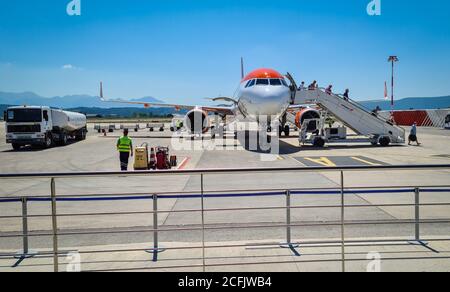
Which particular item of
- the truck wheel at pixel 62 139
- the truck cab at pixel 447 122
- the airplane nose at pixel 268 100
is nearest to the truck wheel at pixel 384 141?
the airplane nose at pixel 268 100

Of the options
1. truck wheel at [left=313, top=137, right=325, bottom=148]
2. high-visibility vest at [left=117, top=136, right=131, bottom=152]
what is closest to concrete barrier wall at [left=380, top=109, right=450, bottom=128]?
truck wheel at [left=313, top=137, right=325, bottom=148]

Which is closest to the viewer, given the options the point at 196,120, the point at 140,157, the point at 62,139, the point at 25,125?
the point at 140,157

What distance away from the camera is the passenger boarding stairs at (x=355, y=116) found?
25.1m

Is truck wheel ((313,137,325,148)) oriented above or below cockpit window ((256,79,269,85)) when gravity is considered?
below

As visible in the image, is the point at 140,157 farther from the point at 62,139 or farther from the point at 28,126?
the point at 62,139

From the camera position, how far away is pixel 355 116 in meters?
25.4

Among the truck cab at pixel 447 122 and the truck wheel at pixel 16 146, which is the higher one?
the truck cab at pixel 447 122

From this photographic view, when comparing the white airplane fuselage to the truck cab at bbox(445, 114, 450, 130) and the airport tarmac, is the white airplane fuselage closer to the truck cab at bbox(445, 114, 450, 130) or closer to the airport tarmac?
the airport tarmac

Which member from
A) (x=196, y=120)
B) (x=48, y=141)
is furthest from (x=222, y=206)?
(x=48, y=141)

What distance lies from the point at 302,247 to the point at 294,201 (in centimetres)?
383

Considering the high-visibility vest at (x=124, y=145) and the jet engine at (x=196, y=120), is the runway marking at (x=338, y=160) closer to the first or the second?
the high-visibility vest at (x=124, y=145)

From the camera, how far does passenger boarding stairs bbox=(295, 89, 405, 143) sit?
25.1 metres

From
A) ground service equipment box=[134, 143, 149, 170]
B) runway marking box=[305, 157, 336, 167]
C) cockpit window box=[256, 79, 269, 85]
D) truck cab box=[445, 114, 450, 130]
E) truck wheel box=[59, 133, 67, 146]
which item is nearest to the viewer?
ground service equipment box=[134, 143, 149, 170]

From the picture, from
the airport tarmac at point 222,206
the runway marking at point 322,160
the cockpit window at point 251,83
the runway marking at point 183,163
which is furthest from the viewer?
the cockpit window at point 251,83
